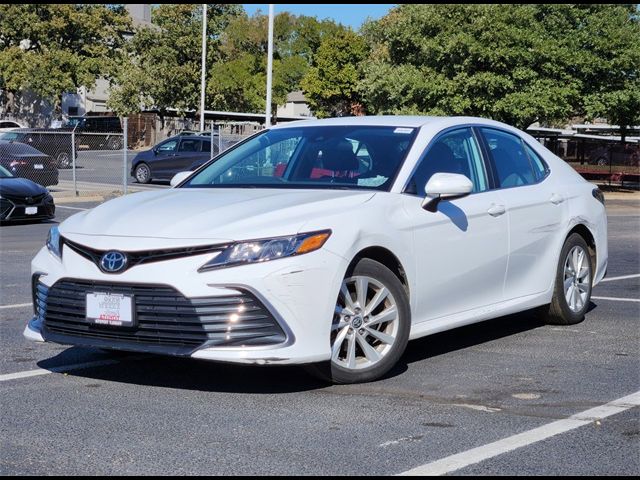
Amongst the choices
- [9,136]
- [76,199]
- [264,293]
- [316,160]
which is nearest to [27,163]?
[76,199]

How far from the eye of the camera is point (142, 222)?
6.07m

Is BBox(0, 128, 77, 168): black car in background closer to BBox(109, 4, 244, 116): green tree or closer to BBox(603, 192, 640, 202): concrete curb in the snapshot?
BBox(603, 192, 640, 202): concrete curb

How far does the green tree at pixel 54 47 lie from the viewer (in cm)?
6203

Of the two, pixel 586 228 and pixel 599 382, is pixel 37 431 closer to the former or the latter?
pixel 599 382

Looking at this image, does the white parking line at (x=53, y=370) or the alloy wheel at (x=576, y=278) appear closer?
the white parking line at (x=53, y=370)

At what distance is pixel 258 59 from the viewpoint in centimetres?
7581

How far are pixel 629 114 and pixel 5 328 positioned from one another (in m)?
28.5

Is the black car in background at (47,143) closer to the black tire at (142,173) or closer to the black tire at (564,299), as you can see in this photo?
the black tire at (142,173)

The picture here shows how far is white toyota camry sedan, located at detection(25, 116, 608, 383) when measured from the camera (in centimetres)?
575

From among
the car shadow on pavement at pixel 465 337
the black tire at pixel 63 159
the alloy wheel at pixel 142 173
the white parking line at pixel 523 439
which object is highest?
the white parking line at pixel 523 439

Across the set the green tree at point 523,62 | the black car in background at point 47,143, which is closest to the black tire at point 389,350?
the green tree at point 523,62

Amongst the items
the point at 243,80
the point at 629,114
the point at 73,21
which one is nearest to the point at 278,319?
the point at 629,114

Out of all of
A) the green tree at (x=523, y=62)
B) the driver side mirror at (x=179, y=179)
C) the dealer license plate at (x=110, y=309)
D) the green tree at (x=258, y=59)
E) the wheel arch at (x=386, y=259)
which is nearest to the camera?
the dealer license plate at (x=110, y=309)

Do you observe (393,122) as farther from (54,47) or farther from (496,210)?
(54,47)
